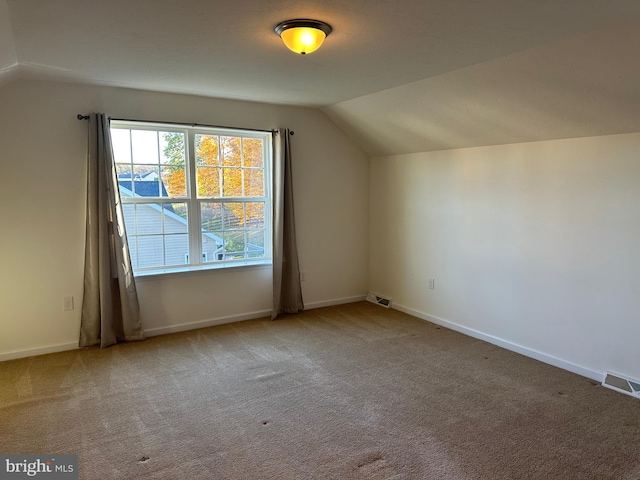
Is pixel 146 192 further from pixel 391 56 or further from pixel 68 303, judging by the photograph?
pixel 391 56

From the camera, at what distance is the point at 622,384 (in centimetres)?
297

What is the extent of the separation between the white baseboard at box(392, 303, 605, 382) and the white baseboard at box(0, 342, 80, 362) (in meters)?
3.26

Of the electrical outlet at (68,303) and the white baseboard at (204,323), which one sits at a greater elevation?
the electrical outlet at (68,303)

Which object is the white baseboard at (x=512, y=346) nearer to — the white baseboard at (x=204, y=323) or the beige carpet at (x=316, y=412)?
the beige carpet at (x=316, y=412)

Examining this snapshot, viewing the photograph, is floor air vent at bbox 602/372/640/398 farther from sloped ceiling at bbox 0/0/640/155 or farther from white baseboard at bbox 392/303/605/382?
sloped ceiling at bbox 0/0/640/155

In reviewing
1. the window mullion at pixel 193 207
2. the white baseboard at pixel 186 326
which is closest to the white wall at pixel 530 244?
the white baseboard at pixel 186 326

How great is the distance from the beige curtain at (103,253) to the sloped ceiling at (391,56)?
1.87ft

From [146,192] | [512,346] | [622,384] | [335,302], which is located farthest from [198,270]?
[622,384]

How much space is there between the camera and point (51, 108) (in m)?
3.49

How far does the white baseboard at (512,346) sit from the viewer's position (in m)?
3.20

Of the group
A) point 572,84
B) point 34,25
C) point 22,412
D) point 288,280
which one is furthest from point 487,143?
point 22,412

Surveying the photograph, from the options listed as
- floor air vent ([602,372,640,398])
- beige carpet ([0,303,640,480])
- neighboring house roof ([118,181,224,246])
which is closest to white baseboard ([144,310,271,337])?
beige carpet ([0,303,640,480])

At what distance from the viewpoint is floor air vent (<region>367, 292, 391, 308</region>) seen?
5012mm

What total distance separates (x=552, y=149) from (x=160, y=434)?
336cm
